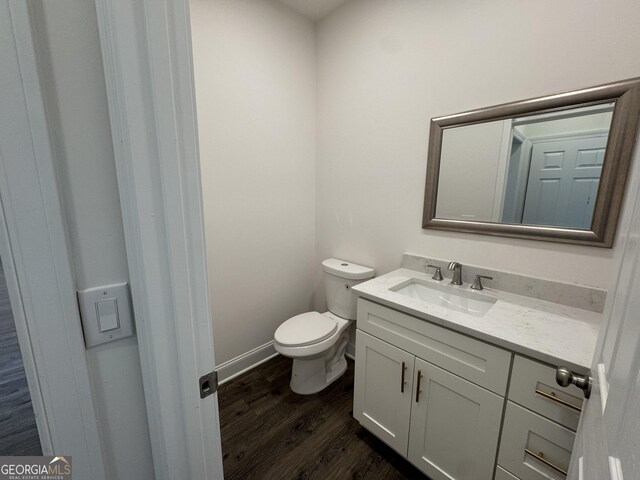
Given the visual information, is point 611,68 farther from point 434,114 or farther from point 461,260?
point 461,260

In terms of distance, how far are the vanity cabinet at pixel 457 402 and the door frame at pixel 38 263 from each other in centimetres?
113

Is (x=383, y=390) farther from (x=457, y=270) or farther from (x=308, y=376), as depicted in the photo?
(x=457, y=270)

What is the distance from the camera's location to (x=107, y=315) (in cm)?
50

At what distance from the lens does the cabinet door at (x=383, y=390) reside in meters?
1.30

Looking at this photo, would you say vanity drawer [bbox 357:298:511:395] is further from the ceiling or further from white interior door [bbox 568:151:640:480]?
the ceiling

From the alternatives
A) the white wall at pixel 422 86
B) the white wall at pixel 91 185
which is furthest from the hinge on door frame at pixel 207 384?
the white wall at pixel 422 86

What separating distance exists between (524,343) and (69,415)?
123 cm

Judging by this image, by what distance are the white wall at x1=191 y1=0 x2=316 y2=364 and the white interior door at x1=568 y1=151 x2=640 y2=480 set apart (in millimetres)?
1779

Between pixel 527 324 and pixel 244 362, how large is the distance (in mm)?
1820

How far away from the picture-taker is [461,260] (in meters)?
1.54

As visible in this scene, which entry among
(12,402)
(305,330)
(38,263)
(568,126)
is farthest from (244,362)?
(568,126)

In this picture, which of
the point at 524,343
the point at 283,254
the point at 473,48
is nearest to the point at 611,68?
the point at 473,48

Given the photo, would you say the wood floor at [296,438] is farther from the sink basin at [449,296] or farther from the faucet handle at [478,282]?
the faucet handle at [478,282]

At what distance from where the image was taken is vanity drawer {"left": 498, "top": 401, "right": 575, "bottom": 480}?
34.8 inches
